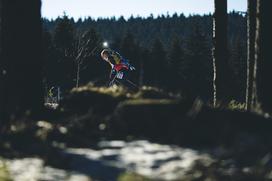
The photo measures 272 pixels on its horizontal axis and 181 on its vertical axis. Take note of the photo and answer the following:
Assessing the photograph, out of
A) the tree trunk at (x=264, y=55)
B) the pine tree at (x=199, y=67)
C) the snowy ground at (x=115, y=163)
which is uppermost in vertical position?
the tree trunk at (x=264, y=55)

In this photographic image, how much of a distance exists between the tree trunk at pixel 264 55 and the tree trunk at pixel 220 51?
5627mm

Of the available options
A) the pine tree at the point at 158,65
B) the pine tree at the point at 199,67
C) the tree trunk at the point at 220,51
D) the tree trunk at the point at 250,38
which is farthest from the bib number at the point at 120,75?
the pine tree at the point at 199,67

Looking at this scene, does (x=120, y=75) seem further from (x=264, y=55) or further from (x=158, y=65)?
A: (x=158, y=65)

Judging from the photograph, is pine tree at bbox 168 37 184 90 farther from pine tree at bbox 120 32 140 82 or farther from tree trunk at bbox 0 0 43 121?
tree trunk at bbox 0 0 43 121

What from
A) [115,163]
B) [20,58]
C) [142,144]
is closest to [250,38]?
[20,58]

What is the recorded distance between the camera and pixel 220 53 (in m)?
14.6

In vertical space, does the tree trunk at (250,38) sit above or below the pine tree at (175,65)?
above

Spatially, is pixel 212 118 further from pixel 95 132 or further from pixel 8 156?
pixel 8 156

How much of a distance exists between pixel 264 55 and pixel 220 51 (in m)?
6.03

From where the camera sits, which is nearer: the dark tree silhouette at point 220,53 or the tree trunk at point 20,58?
the tree trunk at point 20,58

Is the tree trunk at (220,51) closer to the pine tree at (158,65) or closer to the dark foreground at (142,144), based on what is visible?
the dark foreground at (142,144)

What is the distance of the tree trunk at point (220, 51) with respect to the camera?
46.7 feet

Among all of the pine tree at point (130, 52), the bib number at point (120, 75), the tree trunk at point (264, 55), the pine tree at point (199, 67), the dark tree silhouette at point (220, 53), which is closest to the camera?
the tree trunk at point (264, 55)

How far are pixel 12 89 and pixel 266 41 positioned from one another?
151 inches
